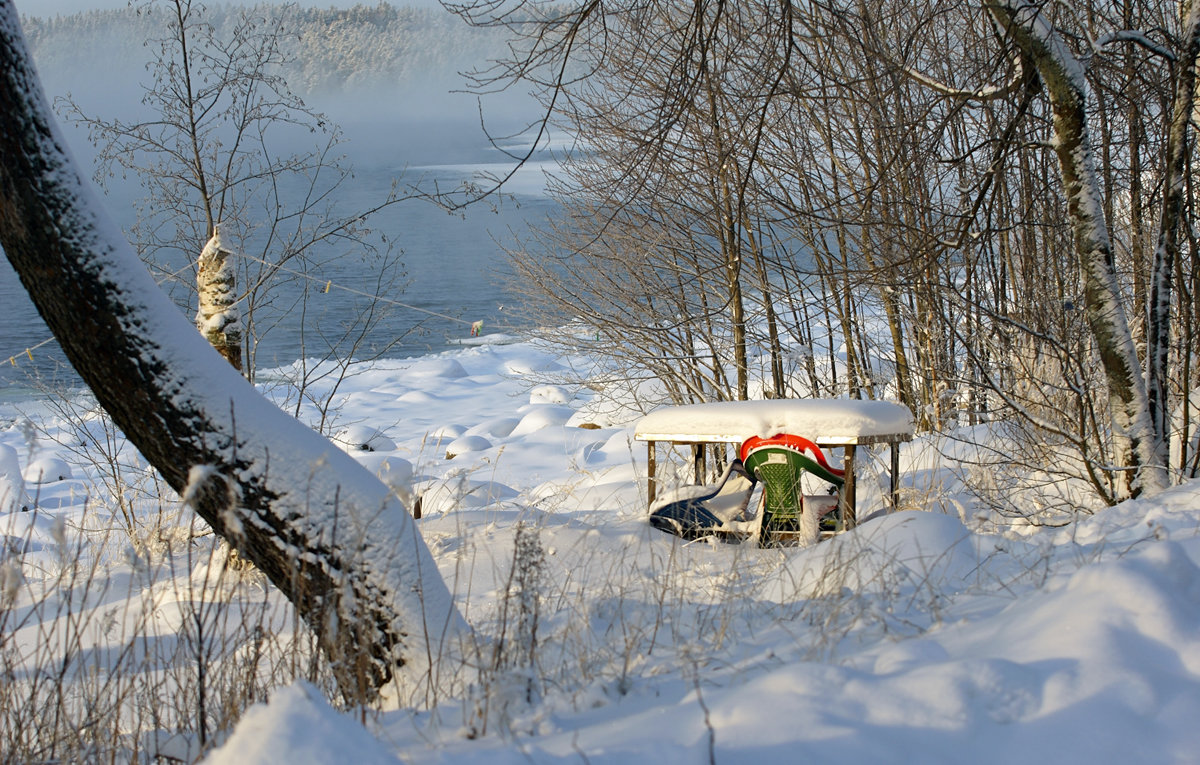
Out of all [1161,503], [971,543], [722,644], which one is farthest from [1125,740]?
[1161,503]

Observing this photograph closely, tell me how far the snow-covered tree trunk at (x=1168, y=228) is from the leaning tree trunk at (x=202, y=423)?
436cm

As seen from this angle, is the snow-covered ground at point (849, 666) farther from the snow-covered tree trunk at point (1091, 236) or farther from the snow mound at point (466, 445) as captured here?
the snow mound at point (466, 445)

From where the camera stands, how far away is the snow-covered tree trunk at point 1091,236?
190 inches

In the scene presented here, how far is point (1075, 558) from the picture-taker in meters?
3.17

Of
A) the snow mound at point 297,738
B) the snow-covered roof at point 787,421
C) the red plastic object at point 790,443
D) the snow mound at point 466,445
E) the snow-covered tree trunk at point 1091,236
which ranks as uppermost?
the snow-covered tree trunk at point 1091,236

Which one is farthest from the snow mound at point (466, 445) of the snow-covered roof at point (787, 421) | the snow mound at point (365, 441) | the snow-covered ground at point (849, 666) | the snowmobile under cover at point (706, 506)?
the snow-covered ground at point (849, 666)

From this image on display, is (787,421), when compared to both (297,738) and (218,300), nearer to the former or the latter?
(218,300)

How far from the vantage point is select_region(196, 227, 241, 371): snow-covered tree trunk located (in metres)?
5.47

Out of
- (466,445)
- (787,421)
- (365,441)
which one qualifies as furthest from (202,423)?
(466,445)

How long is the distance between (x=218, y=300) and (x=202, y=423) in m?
3.08

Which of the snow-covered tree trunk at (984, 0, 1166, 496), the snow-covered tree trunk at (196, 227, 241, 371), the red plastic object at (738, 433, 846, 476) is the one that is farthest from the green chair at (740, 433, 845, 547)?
the snow-covered tree trunk at (196, 227, 241, 371)

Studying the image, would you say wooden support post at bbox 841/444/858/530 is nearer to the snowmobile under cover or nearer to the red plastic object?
the red plastic object

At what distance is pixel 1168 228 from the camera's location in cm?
504

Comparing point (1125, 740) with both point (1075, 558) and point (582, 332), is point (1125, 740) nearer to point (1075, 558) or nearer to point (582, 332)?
point (1075, 558)
